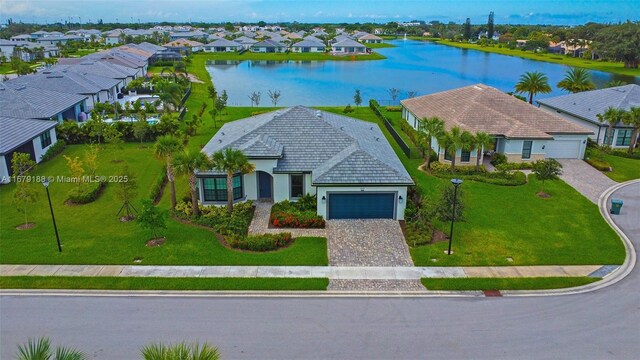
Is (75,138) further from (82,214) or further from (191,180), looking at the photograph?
(191,180)

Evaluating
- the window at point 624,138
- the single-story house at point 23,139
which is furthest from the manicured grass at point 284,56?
the window at point 624,138

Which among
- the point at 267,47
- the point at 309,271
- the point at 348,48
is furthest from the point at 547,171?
the point at 267,47

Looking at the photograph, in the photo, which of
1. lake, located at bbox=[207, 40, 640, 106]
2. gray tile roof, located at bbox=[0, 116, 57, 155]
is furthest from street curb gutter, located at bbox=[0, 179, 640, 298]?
lake, located at bbox=[207, 40, 640, 106]

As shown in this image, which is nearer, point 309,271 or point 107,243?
point 309,271

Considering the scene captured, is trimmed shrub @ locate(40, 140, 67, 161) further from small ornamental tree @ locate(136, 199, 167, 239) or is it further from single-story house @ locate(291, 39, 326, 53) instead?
single-story house @ locate(291, 39, 326, 53)

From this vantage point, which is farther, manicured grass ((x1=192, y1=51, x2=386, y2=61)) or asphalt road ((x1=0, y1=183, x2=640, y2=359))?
manicured grass ((x1=192, y1=51, x2=386, y2=61))

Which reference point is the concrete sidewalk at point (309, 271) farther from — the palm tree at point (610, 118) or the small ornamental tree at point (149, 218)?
the palm tree at point (610, 118)

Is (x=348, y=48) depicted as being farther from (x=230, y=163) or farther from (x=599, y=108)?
(x=230, y=163)

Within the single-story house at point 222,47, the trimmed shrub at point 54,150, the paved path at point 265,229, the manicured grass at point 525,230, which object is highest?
the single-story house at point 222,47
